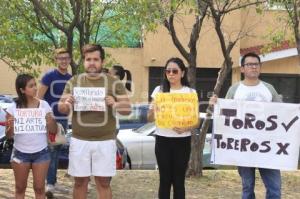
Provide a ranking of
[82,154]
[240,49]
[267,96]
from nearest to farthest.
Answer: [82,154] < [267,96] < [240,49]

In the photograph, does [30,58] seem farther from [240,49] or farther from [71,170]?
[240,49]

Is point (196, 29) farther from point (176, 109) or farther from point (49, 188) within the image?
point (49, 188)

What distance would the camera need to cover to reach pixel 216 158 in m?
6.44

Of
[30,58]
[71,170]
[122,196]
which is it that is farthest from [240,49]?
[71,170]

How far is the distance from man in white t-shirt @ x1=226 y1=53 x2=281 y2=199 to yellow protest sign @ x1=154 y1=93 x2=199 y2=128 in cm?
49

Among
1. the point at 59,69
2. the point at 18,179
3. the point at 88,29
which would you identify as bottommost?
the point at 18,179

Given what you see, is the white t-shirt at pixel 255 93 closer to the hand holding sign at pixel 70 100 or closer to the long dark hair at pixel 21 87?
the hand holding sign at pixel 70 100

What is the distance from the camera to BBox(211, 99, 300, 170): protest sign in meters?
6.21

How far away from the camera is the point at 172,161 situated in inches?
242

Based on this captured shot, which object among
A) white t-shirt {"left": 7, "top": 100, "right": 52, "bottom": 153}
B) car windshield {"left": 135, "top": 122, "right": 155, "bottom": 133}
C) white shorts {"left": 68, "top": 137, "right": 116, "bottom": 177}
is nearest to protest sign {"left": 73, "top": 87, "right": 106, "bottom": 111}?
white shorts {"left": 68, "top": 137, "right": 116, "bottom": 177}

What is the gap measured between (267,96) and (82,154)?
2144 mm

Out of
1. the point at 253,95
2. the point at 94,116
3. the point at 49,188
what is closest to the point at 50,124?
the point at 94,116

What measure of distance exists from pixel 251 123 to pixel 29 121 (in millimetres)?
2504

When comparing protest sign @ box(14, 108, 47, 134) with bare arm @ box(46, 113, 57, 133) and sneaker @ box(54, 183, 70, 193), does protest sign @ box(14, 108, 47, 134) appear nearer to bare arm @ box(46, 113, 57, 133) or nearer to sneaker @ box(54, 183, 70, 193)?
bare arm @ box(46, 113, 57, 133)
